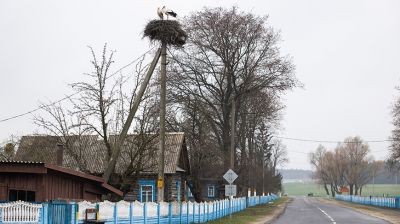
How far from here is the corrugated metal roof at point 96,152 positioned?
102 ft

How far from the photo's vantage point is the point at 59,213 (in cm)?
1702

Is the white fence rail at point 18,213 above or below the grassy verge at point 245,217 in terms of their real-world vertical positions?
above

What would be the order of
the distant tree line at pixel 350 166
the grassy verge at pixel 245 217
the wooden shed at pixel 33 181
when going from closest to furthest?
1. the wooden shed at pixel 33 181
2. the grassy verge at pixel 245 217
3. the distant tree line at pixel 350 166

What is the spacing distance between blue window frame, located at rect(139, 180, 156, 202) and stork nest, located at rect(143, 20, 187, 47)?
2238cm

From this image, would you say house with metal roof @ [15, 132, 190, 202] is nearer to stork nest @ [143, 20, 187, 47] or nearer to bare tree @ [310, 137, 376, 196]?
stork nest @ [143, 20, 187, 47]

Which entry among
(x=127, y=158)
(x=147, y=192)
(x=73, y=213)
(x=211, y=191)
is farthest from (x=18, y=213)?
(x=211, y=191)

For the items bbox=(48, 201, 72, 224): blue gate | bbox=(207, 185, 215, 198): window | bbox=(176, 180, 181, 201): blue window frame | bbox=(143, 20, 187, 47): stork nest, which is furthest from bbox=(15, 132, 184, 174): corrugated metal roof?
bbox=(207, 185, 215, 198): window

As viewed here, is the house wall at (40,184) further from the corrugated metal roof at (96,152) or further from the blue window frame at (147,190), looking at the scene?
the blue window frame at (147,190)

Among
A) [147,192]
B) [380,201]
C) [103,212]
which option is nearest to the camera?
[103,212]

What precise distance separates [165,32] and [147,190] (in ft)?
78.0

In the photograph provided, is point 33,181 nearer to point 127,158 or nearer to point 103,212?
point 103,212

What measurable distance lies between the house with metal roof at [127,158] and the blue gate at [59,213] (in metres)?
12.6

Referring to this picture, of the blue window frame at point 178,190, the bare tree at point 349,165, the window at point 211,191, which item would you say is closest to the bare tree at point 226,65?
the blue window frame at point 178,190

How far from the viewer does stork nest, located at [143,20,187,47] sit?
938 inches
